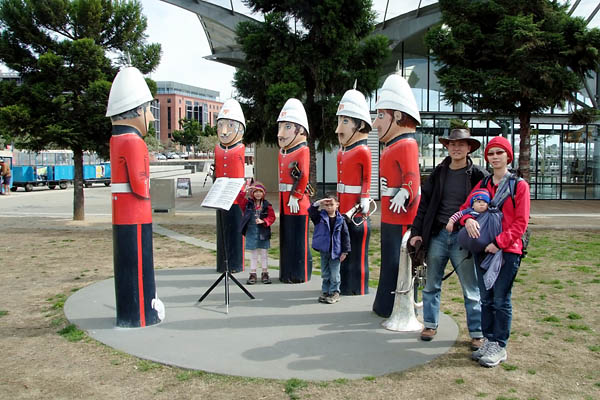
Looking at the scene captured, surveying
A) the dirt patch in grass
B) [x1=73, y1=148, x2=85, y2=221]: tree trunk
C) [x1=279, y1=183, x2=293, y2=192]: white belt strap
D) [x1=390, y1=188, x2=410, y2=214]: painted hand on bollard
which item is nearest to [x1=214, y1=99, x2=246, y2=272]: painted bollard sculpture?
[x1=279, y1=183, x2=293, y2=192]: white belt strap

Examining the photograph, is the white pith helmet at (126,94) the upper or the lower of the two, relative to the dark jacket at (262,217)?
upper

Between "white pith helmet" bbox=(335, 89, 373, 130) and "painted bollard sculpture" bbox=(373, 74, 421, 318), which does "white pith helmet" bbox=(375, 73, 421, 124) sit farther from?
"white pith helmet" bbox=(335, 89, 373, 130)

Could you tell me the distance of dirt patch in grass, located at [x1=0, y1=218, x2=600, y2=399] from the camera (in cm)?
397

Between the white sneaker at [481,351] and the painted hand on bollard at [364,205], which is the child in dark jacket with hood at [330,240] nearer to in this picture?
the painted hand on bollard at [364,205]

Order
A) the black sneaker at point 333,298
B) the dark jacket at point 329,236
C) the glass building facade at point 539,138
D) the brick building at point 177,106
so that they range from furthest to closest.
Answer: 1. the brick building at point 177,106
2. the glass building facade at point 539,138
3. the black sneaker at point 333,298
4. the dark jacket at point 329,236

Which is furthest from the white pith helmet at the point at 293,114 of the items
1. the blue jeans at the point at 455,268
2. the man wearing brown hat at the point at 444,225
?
the blue jeans at the point at 455,268

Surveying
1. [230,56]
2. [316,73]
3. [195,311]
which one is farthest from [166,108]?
[195,311]

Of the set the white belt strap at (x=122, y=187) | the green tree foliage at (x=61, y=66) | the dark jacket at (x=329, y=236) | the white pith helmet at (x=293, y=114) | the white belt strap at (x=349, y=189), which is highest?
the green tree foliage at (x=61, y=66)

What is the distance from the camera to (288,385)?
405cm

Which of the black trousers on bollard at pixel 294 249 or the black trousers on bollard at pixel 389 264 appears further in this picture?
the black trousers on bollard at pixel 294 249

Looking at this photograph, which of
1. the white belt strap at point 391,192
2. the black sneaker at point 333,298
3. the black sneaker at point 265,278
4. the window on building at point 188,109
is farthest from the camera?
the window on building at point 188,109

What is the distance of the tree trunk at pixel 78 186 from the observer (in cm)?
1375

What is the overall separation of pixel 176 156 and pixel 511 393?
84.4 meters

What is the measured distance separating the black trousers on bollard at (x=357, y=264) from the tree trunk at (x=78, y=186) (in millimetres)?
9369
